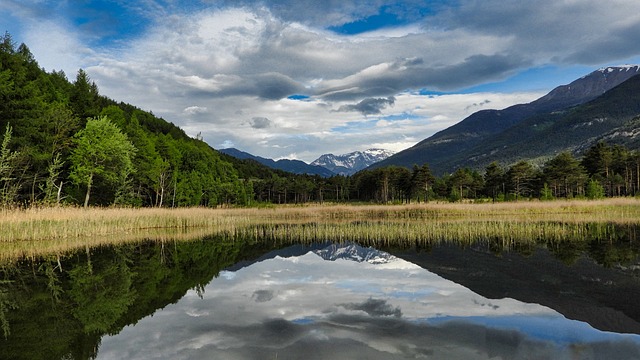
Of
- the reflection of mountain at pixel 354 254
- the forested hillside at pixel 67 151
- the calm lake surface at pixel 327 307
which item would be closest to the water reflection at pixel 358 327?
the calm lake surface at pixel 327 307

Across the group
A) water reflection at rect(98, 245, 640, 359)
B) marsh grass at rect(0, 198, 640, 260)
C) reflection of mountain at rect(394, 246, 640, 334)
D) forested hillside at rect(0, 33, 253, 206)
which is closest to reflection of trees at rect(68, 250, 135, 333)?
water reflection at rect(98, 245, 640, 359)

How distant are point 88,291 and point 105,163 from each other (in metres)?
34.2

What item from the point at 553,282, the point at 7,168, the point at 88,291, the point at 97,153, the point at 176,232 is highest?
the point at 97,153

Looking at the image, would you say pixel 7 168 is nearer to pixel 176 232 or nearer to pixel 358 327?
pixel 176 232

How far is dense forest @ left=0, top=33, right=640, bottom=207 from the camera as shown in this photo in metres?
33.6

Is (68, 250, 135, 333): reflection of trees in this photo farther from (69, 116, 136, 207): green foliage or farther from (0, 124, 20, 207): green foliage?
(69, 116, 136, 207): green foliage

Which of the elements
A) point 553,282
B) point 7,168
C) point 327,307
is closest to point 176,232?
point 7,168

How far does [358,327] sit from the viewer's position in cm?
722

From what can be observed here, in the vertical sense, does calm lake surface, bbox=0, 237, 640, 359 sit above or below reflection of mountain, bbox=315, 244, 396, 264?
above

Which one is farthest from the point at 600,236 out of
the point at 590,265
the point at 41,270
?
the point at 41,270

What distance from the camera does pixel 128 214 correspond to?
29828mm

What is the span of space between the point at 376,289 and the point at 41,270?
443 inches

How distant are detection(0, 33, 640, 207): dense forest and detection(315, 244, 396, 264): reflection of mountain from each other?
66.3 feet

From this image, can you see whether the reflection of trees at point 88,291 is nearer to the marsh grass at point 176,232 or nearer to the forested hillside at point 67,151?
the marsh grass at point 176,232
